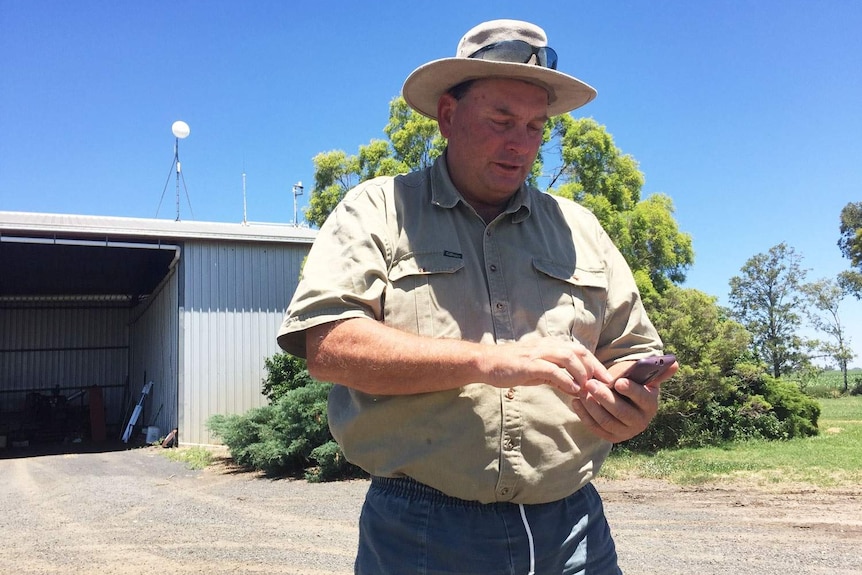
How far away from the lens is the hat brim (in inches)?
73.9

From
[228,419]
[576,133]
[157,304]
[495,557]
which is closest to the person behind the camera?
[495,557]

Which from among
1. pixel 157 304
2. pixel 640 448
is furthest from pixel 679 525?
pixel 157 304

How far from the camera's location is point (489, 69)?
1.89m

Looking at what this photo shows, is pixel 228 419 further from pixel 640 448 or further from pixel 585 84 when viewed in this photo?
pixel 585 84

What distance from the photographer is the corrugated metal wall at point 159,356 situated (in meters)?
15.5

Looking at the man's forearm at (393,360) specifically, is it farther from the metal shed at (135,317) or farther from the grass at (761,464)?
the metal shed at (135,317)

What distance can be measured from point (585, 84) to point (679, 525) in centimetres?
577

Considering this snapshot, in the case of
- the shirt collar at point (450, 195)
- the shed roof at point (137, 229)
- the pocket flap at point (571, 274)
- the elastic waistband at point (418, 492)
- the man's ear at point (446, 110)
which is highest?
the shed roof at point (137, 229)

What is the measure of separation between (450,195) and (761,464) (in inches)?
383

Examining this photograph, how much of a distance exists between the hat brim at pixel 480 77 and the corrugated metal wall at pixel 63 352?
2466 cm

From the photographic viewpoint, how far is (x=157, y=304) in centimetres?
1938

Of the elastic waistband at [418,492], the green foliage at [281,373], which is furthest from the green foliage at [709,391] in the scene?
the elastic waistband at [418,492]

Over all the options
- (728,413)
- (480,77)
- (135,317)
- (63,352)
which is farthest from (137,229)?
(480,77)

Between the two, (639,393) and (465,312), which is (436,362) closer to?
(465,312)
